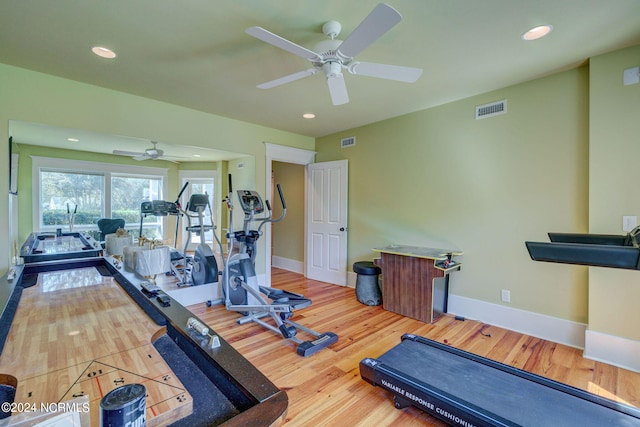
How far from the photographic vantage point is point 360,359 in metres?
2.56

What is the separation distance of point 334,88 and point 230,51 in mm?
949

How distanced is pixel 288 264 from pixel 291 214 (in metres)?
1.09

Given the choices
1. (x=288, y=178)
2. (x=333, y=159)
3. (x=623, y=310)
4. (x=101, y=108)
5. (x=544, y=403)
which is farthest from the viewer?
(x=288, y=178)

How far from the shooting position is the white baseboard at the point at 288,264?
5.95 metres

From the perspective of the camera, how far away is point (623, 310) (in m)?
2.47

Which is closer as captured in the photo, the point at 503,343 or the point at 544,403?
the point at 544,403

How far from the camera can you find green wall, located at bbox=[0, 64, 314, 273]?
269cm

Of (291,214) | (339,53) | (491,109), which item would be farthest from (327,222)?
(339,53)

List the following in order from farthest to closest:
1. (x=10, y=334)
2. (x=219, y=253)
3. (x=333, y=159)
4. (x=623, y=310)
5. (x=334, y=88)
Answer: (x=333, y=159), (x=219, y=253), (x=623, y=310), (x=334, y=88), (x=10, y=334)

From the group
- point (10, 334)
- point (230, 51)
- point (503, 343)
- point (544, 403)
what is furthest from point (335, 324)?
point (230, 51)

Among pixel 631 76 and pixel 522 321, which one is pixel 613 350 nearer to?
pixel 522 321

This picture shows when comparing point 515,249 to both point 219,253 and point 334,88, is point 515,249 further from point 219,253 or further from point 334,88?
point 219,253

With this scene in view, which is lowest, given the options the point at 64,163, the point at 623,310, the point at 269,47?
the point at 623,310

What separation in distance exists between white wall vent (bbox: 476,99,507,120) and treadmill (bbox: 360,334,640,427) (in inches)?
103
